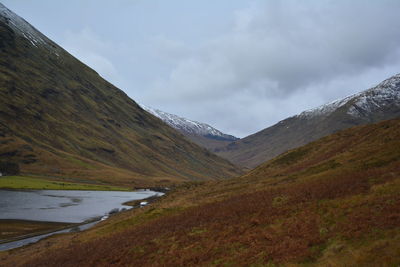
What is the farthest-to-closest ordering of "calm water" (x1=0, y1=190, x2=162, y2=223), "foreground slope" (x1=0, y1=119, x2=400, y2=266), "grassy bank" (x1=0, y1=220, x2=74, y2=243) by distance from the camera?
1. "calm water" (x1=0, y1=190, x2=162, y2=223)
2. "grassy bank" (x1=0, y1=220, x2=74, y2=243)
3. "foreground slope" (x1=0, y1=119, x2=400, y2=266)

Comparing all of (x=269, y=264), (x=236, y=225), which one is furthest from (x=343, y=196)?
(x=269, y=264)

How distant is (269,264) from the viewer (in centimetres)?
1953

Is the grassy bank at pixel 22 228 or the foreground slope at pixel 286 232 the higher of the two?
the grassy bank at pixel 22 228

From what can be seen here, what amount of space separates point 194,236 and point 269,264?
34.8 feet

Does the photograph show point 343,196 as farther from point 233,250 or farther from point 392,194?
point 233,250

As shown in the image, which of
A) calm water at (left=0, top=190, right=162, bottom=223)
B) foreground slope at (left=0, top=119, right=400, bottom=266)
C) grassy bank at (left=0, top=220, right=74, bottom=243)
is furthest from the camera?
calm water at (left=0, top=190, right=162, bottom=223)

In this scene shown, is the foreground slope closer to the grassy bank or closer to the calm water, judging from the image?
the grassy bank

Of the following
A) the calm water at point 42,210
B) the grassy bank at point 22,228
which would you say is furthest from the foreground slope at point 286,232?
the calm water at point 42,210

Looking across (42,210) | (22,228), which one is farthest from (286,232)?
(42,210)

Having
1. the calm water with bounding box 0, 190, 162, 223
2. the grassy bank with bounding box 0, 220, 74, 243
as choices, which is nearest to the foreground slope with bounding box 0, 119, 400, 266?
the grassy bank with bounding box 0, 220, 74, 243

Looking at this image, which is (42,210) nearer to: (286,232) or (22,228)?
(22,228)

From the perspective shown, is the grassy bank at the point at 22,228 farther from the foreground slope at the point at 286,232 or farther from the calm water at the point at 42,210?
the foreground slope at the point at 286,232

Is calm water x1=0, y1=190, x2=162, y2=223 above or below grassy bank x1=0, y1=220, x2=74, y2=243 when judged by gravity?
above

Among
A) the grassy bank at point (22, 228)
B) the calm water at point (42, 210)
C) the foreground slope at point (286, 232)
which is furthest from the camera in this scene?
the calm water at point (42, 210)
